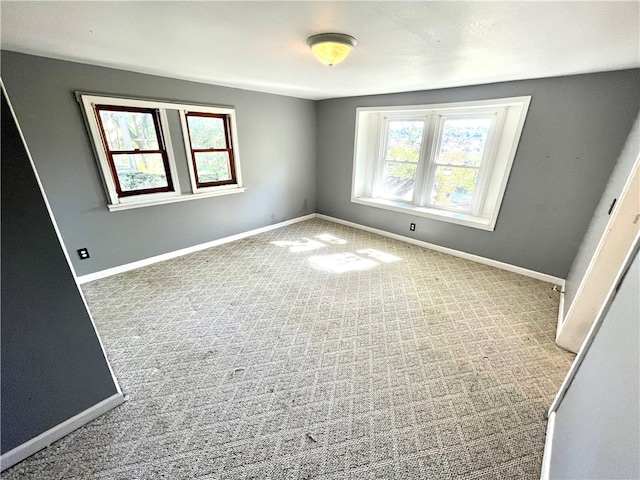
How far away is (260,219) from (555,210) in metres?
3.82

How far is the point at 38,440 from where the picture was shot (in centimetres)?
130

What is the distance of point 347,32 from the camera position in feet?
4.73

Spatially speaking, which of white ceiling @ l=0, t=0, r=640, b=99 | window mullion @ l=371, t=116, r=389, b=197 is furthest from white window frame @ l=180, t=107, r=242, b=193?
window mullion @ l=371, t=116, r=389, b=197

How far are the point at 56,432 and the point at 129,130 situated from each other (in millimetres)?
2689

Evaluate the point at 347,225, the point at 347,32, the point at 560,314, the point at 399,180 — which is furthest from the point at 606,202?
the point at 347,225

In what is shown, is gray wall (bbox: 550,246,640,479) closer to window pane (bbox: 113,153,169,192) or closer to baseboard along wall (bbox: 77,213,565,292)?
baseboard along wall (bbox: 77,213,565,292)

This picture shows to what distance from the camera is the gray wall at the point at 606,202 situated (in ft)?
6.28

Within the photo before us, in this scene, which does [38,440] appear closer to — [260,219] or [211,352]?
→ [211,352]

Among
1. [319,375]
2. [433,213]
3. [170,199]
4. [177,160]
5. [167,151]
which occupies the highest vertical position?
[167,151]

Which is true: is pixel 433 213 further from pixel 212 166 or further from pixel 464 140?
pixel 212 166

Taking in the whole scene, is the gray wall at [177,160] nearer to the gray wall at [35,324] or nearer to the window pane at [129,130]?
the window pane at [129,130]

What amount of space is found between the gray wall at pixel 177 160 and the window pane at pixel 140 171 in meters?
0.21

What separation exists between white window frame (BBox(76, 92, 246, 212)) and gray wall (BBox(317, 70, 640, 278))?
2.40 metres

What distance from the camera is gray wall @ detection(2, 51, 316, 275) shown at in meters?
2.22
